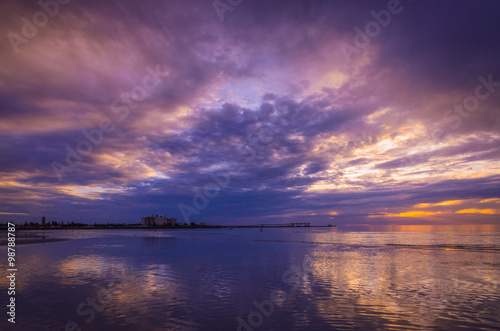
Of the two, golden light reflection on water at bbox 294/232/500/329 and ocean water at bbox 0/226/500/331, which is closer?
ocean water at bbox 0/226/500/331

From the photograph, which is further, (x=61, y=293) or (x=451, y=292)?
(x=451, y=292)

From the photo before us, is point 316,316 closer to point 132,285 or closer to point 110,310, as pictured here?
point 110,310

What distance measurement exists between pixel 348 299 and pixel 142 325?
42.3 feet

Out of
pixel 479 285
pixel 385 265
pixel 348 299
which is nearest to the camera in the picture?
pixel 348 299

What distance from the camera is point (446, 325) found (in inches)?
580

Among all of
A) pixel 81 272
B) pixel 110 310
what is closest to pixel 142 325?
pixel 110 310

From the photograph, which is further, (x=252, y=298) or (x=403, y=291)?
(x=403, y=291)

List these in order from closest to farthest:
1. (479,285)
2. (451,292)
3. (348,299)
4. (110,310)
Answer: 1. (110,310)
2. (348,299)
3. (451,292)
4. (479,285)

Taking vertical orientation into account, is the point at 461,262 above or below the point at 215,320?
below

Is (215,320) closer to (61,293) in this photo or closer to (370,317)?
(370,317)

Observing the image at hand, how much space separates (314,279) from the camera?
26141mm

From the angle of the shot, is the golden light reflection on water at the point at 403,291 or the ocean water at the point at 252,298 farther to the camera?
the golden light reflection on water at the point at 403,291

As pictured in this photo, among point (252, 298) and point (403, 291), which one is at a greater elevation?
point (252, 298)

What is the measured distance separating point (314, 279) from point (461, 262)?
23733 millimetres
